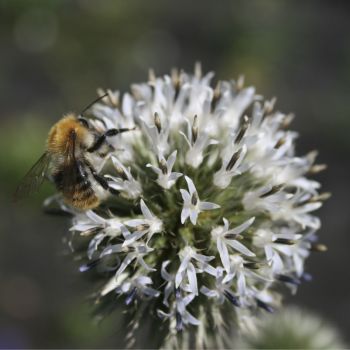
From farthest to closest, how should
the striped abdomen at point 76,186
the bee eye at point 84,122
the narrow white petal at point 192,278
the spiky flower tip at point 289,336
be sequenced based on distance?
the spiky flower tip at point 289,336 < the bee eye at point 84,122 < the striped abdomen at point 76,186 < the narrow white petal at point 192,278

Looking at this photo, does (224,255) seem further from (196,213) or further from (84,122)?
(84,122)

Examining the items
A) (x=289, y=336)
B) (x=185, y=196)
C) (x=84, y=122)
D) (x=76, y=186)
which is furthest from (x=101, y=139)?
(x=289, y=336)

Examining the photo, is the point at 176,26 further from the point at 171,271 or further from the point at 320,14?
the point at 171,271

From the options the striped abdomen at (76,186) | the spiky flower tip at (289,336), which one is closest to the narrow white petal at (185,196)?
the striped abdomen at (76,186)

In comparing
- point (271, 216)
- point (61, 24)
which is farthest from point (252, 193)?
point (61, 24)

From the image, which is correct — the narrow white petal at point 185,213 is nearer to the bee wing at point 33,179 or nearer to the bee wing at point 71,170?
the bee wing at point 71,170
